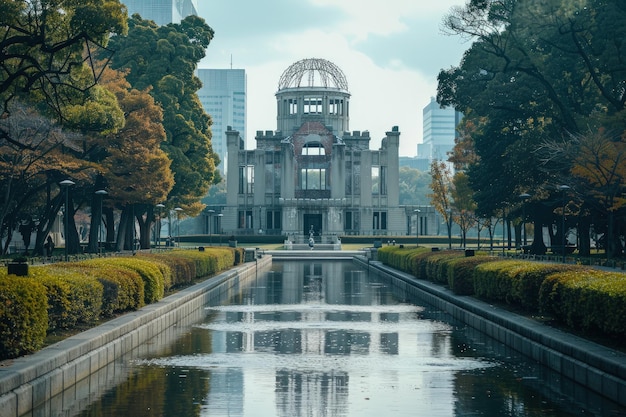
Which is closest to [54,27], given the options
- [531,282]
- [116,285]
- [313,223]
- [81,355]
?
[116,285]

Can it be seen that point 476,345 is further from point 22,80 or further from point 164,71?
Result: point 164,71

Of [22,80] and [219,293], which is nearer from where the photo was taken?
[22,80]

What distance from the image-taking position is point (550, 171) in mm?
50969

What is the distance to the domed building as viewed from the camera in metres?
116

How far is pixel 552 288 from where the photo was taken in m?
20.8

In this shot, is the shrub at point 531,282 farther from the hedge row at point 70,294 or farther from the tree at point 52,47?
the tree at point 52,47

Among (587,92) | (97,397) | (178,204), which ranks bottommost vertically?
(97,397)

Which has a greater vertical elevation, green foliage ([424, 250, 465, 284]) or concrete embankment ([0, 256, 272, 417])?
green foliage ([424, 250, 465, 284])

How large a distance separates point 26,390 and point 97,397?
1496 mm

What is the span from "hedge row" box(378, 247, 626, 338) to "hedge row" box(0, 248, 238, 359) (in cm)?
921

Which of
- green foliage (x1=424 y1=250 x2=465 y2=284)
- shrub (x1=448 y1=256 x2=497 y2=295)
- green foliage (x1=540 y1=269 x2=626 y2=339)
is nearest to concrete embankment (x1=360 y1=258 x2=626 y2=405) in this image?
green foliage (x1=540 y1=269 x2=626 y2=339)

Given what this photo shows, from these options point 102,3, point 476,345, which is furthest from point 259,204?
point 476,345

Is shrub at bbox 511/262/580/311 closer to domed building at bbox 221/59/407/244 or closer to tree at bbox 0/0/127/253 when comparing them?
tree at bbox 0/0/127/253

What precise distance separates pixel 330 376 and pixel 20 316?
4980 millimetres
